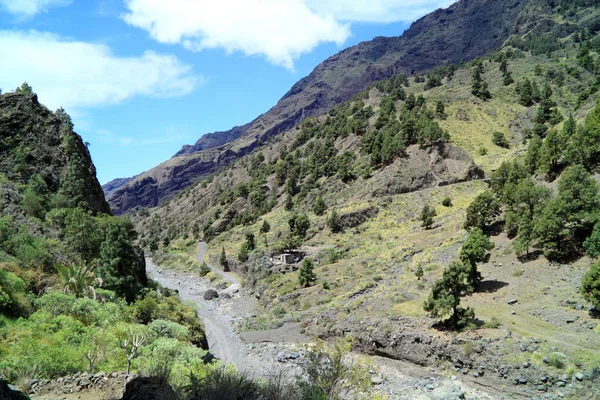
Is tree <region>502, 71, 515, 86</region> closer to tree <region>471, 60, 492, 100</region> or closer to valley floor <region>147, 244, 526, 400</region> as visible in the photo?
tree <region>471, 60, 492, 100</region>

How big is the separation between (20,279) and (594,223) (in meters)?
44.2

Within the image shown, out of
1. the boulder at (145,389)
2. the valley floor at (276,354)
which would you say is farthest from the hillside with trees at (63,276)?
the valley floor at (276,354)

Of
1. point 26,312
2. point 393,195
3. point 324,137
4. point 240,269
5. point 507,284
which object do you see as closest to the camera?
point 26,312

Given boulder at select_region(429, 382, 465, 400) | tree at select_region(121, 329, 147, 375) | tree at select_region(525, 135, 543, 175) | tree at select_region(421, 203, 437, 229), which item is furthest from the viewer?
tree at select_region(421, 203, 437, 229)

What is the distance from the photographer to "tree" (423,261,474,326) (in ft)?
92.5

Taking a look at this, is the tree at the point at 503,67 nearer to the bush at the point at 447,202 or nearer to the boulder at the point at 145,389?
the bush at the point at 447,202

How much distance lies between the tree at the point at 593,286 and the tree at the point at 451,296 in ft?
25.3

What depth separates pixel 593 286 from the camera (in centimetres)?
2314

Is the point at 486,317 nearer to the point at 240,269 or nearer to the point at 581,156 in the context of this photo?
the point at 581,156

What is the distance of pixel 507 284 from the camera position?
1233 inches

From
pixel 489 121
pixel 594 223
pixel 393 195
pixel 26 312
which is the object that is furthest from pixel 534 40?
pixel 26 312

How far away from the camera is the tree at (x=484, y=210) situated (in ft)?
133

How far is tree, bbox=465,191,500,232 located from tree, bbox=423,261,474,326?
1252 cm

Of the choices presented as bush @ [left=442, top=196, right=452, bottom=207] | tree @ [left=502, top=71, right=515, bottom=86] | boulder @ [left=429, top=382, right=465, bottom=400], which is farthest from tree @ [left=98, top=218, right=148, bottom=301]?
tree @ [left=502, top=71, right=515, bottom=86]
